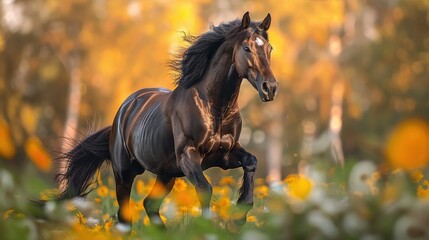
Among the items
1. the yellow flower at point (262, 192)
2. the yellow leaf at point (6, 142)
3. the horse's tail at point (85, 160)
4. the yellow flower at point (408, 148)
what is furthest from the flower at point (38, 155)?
the horse's tail at point (85, 160)

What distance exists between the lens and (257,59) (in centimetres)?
744

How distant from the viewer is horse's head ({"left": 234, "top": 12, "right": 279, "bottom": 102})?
23.7 feet

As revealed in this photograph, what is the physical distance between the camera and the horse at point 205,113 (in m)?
7.52

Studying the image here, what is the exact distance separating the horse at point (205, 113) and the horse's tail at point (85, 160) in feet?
2.78

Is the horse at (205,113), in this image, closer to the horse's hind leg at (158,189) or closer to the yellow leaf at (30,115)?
the horse's hind leg at (158,189)

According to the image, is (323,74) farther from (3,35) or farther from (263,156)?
(3,35)

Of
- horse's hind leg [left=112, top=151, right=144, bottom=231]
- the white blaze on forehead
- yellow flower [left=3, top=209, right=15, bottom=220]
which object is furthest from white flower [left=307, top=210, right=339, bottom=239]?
horse's hind leg [left=112, top=151, right=144, bottom=231]

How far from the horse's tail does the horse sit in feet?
2.78

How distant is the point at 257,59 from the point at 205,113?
63 cm

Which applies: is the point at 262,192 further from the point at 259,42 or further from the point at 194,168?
the point at 259,42

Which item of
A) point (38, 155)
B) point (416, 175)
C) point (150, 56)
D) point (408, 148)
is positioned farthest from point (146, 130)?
point (150, 56)

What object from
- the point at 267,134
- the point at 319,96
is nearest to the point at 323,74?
the point at 319,96

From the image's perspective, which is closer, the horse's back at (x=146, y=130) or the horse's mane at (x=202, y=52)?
the horse's mane at (x=202, y=52)

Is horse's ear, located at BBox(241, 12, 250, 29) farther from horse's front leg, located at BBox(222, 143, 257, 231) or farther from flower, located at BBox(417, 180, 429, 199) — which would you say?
flower, located at BBox(417, 180, 429, 199)
